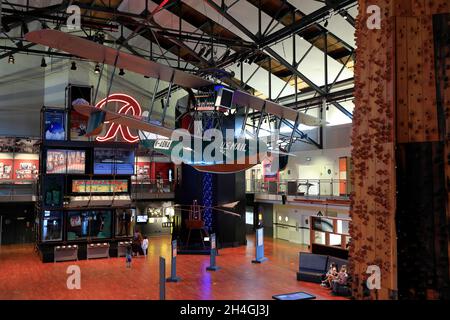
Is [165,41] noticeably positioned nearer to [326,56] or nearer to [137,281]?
[326,56]

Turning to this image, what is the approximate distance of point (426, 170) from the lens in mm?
3428

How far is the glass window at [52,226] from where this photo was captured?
690 inches

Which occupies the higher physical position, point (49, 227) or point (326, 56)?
point (326, 56)

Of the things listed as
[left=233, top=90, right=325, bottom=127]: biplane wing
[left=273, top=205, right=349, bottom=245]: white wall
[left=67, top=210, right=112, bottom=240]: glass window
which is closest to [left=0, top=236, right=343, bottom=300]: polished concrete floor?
[left=67, top=210, right=112, bottom=240]: glass window

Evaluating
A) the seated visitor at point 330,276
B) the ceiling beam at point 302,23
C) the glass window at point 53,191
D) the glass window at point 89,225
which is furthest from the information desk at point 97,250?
the ceiling beam at point 302,23

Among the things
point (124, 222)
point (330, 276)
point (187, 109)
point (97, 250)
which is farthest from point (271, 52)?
point (97, 250)

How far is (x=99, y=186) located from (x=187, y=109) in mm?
7102

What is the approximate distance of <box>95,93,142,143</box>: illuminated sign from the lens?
58.0 ft

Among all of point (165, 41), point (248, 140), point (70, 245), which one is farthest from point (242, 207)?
point (165, 41)

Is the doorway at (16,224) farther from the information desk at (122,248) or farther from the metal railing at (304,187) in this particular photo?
the metal railing at (304,187)

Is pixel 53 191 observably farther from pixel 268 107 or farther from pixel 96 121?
pixel 268 107

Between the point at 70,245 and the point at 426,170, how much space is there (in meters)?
17.1

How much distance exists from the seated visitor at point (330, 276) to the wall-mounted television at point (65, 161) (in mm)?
11864

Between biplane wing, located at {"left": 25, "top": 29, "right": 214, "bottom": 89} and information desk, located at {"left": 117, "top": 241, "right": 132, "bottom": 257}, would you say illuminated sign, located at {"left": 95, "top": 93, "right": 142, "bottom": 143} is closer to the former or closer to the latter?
information desk, located at {"left": 117, "top": 241, "right": 132, "bottom": 257}
